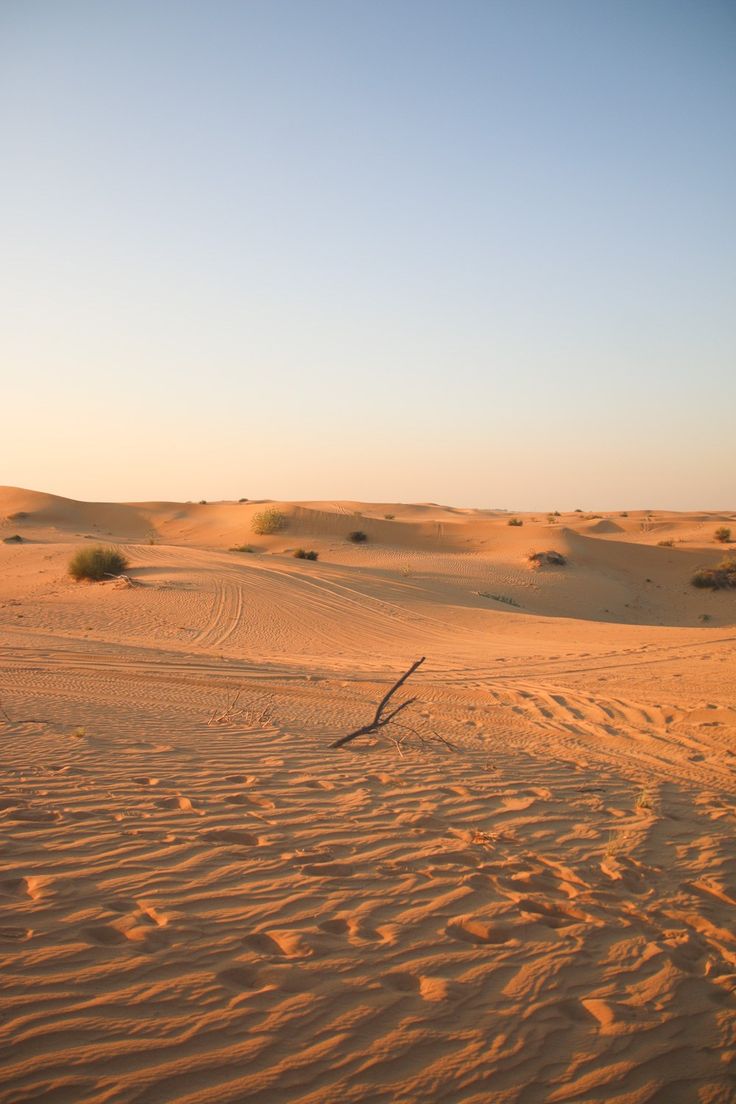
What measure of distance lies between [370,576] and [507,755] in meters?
18.0

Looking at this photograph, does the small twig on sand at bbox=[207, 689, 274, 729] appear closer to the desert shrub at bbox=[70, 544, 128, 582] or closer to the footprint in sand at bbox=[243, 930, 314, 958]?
the footprint in sand at bbox=[243, 930, 314, 958]

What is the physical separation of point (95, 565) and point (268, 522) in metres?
19.2

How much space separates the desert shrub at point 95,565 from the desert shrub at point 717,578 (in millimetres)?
22237

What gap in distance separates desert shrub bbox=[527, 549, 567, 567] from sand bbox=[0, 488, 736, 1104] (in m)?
20.6

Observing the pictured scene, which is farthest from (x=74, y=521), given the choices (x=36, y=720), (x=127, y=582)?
(x=36, y=720)

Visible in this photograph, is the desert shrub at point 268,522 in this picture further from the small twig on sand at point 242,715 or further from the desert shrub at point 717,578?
the small twig on sand at point 242,715

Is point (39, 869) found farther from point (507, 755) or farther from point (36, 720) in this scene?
point (507, 755)

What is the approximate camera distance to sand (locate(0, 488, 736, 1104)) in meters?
2.62

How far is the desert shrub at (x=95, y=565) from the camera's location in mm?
22422

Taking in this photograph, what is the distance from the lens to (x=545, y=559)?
31906mm

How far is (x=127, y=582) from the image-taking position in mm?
20984

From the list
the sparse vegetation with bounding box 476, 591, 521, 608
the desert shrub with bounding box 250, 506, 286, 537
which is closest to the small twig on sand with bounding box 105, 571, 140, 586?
the sparse vegetation with bounding box 476, 591, 521, 608

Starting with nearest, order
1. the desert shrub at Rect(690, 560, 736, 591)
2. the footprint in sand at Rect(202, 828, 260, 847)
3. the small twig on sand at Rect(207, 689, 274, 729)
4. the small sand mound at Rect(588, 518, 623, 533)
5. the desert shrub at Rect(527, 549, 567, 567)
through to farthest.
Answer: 1. the footprint in sand at Rect(202, 828, 260, 847)
2. the small twig on sand at Rect(207, 689, 274, 729)
3. the desert shrub at Rect(690, 560, 736, 591)
4. the desert shrub at Rect(527, 549, 567, 567)
5. the small sand mound at Rect(588, 518, 623, 533)

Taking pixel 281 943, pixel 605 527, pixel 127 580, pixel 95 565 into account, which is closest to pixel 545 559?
pixel 605 527
